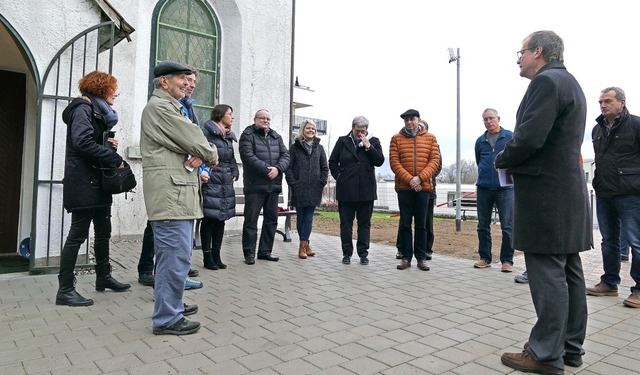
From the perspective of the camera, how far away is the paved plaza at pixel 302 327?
2.89 meters

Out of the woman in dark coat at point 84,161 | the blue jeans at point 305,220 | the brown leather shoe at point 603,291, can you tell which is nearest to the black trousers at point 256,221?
the blue jeans at point 305,220

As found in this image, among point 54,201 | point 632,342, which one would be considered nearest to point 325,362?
point 632,342

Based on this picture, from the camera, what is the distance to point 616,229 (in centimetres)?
502

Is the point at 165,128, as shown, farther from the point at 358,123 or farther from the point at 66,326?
the point at 358,123

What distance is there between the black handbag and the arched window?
4.87 meters

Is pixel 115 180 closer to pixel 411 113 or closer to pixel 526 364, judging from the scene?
pixel 526 364

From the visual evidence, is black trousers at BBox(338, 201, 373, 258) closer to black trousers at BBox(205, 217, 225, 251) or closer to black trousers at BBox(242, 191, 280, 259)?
black trousers at BBox(242, 191, 280, 259)

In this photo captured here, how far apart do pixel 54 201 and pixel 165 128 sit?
9.41 ft

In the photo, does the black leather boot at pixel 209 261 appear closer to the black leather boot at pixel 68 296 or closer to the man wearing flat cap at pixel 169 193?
the black leather boot at pixel 68 296

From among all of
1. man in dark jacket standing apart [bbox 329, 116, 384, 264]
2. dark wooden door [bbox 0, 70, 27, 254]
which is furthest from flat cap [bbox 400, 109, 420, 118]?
dark wooden door [bbox 0, 70, 27, 254]

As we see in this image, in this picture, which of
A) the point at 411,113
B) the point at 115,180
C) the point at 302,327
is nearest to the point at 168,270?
the point at 302,327

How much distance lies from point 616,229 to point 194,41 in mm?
7825

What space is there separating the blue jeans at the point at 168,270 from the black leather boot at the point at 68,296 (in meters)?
1.16

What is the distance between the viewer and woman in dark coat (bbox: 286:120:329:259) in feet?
22.9
